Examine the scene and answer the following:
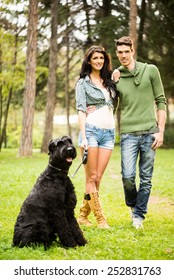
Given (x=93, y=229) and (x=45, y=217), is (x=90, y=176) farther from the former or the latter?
(x=45, y=217)

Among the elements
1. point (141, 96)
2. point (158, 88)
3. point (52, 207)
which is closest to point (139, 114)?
point (141, 96)

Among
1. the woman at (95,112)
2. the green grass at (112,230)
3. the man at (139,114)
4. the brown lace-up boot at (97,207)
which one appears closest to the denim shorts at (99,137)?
the woman at (95,112)

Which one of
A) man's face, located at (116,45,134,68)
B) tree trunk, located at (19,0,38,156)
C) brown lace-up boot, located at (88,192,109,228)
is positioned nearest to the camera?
man's face, located at (116,45,134,68)

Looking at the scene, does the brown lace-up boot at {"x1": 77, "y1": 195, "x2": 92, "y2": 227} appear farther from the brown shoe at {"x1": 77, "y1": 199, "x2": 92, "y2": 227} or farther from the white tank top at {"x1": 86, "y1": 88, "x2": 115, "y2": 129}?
the white tank top at {"x1": 86, "y1": 88, "x2": 115, "y2": 129}

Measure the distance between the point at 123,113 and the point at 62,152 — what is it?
1665 mm

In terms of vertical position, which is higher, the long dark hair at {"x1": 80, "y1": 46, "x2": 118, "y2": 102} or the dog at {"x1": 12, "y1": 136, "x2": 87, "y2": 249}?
the long dark hair at {"x1": 80, "y1": 46, "x2": 118, "y2": 102}

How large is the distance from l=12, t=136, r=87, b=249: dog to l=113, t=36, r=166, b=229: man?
4.25 ft

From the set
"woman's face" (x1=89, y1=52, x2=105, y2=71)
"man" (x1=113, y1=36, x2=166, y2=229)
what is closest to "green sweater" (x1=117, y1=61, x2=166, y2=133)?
"man" (x1=113, y1=36, x2=166, y2=229)

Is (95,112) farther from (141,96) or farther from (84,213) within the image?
(84,213)

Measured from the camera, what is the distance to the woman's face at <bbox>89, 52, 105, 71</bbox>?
6164 mm

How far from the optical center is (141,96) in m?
6.32

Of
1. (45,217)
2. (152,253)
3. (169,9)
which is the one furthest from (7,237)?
(169,9)

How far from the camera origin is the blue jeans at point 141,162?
20.8 ft
